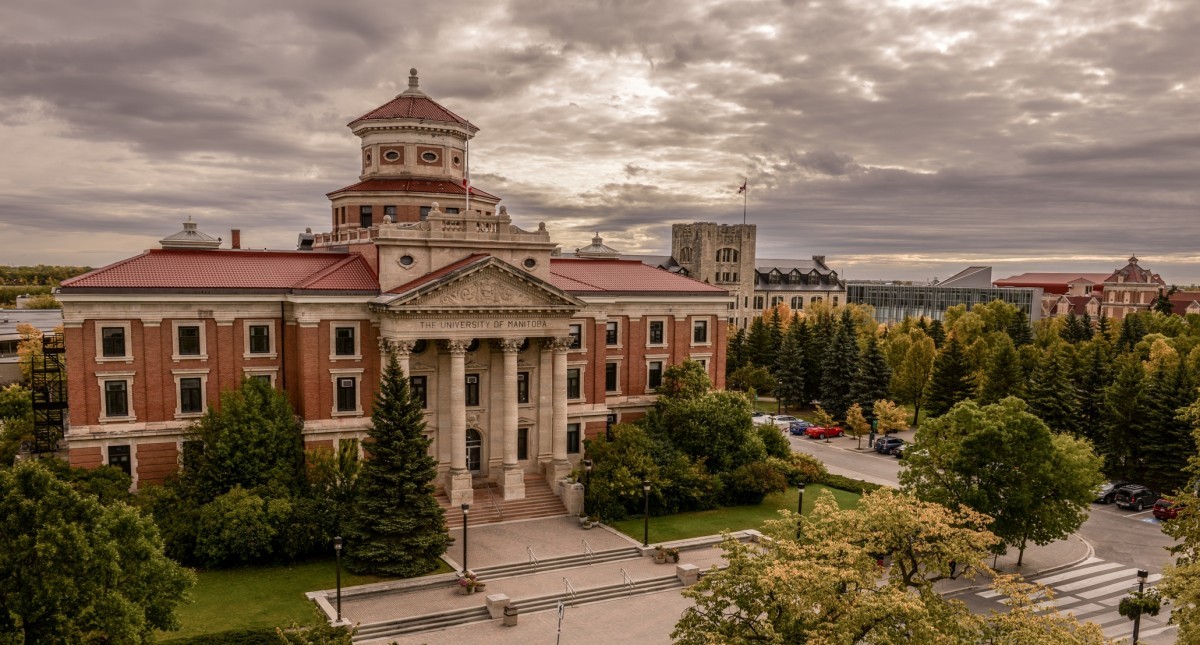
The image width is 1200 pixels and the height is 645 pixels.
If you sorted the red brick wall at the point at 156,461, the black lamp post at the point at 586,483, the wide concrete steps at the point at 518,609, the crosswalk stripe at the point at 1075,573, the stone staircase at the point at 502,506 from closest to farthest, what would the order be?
the wide concrete steps at the point at 518,609
the crosswalk stripe at the point at 1075,573
the red brick wall at the point at 156,461
the stone staircase at the point at 502,506
the black lamp post at the point at 586,483

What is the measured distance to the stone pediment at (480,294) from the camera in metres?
42.2

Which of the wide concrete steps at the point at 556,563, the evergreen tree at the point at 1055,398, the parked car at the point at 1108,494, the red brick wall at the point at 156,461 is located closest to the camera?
the wide concrete steps at the point at 556,563

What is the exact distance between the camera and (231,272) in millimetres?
44438

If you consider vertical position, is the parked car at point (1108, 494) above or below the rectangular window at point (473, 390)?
below

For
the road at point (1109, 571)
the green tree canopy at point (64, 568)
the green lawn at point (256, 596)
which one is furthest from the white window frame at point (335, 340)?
the road at point (1109, 571)

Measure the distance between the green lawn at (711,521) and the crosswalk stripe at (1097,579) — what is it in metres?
12.0

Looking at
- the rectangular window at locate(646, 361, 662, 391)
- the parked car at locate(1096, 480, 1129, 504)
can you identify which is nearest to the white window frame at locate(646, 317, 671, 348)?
the rectangular window at locate(646, 361, 662, 391)

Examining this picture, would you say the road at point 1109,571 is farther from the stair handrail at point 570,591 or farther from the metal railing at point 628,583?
the stair handrail at point 570,591

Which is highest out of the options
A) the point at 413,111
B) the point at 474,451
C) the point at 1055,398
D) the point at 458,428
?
the point at 413,111

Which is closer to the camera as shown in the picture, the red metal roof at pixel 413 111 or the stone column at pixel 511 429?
the stone column at pixel 511 429

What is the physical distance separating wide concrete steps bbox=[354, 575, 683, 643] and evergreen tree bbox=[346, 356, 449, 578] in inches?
168

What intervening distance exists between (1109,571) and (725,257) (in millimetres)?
101697

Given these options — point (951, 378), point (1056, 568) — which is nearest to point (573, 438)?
point (1056, 568)

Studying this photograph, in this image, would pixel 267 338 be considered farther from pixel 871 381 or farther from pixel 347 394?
pixel 871 381
